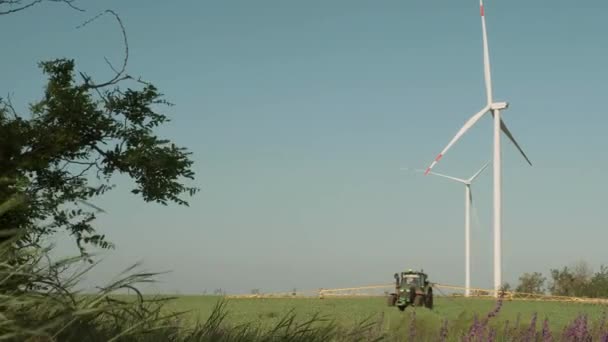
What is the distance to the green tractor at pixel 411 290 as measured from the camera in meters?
31.8

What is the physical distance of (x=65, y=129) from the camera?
13305mm

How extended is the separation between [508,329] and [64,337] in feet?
20.3

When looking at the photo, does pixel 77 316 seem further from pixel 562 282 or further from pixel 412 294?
pixel 562 282

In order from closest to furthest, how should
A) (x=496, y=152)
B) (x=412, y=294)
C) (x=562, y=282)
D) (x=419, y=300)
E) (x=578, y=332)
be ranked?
(x=578, y=332), (x=419, y=300), (x=412, y=294), (x=496, y=152), (x=562, y=282)

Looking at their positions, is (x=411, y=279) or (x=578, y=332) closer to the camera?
(x=578, y=332)

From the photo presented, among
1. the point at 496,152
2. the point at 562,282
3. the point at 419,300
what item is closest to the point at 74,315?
the point at 419,300

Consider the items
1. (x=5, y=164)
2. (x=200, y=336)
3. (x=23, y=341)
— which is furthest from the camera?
(x=5, y=164)

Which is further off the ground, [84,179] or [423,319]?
[84,179]

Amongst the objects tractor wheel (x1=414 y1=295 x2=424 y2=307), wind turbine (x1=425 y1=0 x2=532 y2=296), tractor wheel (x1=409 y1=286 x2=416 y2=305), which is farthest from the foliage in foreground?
wind turbine (x1=425 y1=0 x2=532 y2=296)

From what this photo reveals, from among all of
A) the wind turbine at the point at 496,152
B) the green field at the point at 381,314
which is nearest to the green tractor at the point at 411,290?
the green field at the point at 381,314

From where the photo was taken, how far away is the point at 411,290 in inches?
1260

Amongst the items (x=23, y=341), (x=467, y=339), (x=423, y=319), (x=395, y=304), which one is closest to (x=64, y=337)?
(x=23, y=341)

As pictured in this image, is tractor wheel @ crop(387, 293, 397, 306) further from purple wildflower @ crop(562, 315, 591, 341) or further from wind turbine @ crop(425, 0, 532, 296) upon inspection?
purple wildflower @ crop(562, 315, 591, 341)

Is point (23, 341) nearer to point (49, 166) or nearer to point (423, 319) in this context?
point (423, 319)
